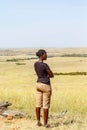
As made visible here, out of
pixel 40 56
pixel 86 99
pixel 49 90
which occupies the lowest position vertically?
pixel 86 99

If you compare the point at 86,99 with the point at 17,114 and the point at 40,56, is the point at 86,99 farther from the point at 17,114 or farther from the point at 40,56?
the point at 40,56

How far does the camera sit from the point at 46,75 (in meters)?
11.8

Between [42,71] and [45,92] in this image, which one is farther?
[45,92]

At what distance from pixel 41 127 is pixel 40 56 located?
6.62 ft

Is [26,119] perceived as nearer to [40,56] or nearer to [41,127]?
[41,127]

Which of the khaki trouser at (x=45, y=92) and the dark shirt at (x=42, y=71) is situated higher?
the dark shirt at (x=42, y=71)

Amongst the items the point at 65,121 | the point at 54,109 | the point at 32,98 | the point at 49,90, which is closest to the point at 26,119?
the point at 65,121

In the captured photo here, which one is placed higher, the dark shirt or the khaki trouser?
the dark shirt

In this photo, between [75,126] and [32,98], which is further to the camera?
[32,98]

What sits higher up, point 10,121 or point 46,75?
point 46,75

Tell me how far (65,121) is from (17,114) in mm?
1606

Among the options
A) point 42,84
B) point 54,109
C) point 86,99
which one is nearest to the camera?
point 42,84

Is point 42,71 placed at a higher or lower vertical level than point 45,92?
higher

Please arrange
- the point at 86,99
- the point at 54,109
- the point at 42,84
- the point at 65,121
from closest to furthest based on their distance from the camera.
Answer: the point at 42,84
the point at 65,121
the point at 54,109
the point at 86,99
